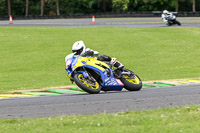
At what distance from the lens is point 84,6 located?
69250 millimetres

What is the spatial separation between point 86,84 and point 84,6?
60456 mm

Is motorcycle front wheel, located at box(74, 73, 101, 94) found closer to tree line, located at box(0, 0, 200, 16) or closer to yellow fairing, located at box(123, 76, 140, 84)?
yellow fairing, located at box(123, 76, 140, 84)

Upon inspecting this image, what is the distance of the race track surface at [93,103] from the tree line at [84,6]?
172 ft

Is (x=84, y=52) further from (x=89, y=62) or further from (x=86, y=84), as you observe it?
(x=86, y=84)

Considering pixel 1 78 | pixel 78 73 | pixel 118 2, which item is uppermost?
pixel 118 2

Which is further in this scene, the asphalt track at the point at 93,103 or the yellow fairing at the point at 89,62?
the yellow fairing at the point at 89,62

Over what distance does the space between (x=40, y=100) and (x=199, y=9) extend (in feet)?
186

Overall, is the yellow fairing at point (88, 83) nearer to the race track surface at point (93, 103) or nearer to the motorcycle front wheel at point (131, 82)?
the race track surface at point (93, 103)

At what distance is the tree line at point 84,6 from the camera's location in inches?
2459

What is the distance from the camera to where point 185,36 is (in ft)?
96.9

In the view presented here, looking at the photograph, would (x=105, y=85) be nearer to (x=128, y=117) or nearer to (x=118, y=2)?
(x=128, y=117)

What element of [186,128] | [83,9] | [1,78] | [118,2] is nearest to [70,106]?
[186,128]

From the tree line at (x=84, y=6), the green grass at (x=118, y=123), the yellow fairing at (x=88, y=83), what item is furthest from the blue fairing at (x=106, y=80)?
the tree line at (x=84, y=6)

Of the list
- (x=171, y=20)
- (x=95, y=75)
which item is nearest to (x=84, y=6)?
(x=171, y=20)
